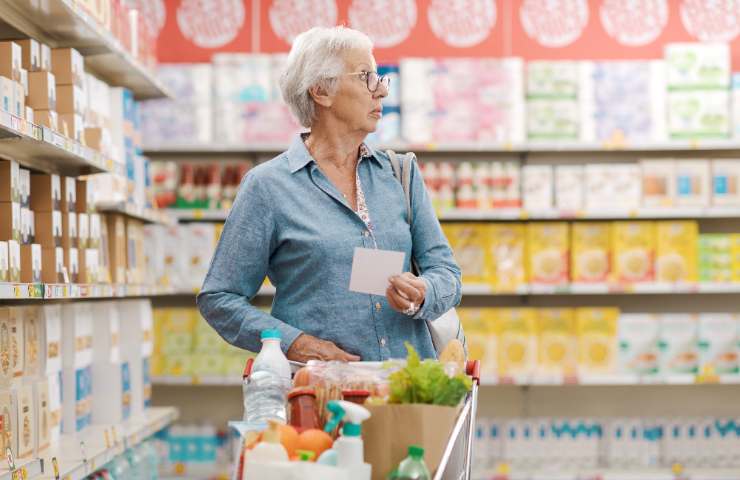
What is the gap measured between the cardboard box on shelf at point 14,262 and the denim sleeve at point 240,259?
2.41ft

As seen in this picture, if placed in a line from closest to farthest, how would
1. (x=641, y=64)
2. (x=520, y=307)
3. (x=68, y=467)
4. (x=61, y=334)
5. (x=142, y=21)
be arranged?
(x=68, y=467) < (x=61, y=334) < (x=142, y=21) < (x=641, y=64) < (x=520, y=307)

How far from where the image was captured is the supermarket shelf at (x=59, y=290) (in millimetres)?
2755

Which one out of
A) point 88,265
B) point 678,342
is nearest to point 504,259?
point 678,342

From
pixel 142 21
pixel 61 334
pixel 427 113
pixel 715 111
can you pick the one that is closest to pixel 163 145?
pixel 142 21

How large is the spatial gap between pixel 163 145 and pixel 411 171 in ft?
10.3

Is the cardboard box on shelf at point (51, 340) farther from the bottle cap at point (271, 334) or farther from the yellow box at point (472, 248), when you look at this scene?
the yellow box at point (472, 248)

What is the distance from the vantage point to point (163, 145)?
5.54 m

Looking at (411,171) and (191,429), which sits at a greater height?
(411,171)

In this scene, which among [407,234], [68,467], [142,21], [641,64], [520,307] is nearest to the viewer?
[407,234]

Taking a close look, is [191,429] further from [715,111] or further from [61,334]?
[715,111]

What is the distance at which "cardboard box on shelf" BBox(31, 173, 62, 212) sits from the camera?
3.38m

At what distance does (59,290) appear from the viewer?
3184 mm

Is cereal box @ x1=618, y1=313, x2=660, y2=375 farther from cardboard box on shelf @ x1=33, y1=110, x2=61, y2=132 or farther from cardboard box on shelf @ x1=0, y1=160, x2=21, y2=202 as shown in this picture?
cardboard box on shelf @ x1=0, y1=160, x2=21, y2=202

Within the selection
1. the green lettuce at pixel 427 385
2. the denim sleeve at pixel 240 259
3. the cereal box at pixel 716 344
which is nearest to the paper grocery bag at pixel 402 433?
the green lettuce at pixel 427 385
